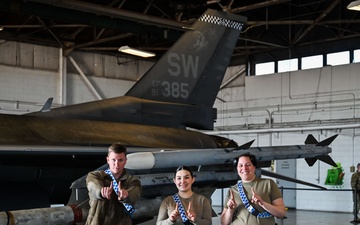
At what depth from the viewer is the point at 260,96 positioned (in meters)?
21.4

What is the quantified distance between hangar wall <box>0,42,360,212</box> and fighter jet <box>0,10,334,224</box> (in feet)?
26.7

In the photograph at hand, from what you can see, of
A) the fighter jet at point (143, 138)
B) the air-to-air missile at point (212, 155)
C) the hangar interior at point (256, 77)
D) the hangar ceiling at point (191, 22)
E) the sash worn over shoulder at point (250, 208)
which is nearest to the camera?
the sash worn over shoulder at point (250, 208)

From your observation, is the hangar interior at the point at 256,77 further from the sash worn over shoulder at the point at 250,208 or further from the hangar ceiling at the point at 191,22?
the sash worn over shoulder at the point at 250,208

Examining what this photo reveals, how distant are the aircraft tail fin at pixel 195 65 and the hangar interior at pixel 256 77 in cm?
455

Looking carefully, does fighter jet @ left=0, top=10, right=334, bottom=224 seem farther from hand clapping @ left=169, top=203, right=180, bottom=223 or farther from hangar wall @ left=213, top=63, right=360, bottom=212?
hangar wall @ left=213, top=63, right=360, bottom=212

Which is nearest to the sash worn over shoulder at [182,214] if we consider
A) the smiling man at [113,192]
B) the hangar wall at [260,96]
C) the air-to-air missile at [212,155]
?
the smiling man at [113,192]

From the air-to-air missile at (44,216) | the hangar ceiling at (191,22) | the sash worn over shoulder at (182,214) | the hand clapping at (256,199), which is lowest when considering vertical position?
the air-to-air missile at (44,216)

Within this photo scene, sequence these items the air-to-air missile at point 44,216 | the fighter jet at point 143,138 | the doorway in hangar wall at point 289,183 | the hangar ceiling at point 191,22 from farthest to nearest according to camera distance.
Answer: the doorway in hangar wall at point 289,183 → the hangar ceiling at point 191,22 → the fighter jet at point 143,138 → the air-to-air missile at point 44,216

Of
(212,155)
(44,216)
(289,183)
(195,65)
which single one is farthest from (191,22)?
(44,216)

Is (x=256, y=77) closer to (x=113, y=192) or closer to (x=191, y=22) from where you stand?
(x=191, y=22)

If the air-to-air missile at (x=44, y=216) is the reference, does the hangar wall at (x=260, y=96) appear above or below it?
above

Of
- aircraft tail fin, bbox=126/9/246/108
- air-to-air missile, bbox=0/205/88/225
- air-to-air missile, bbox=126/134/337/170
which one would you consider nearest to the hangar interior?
aircraft tail fin, bbox=126/9/246/108

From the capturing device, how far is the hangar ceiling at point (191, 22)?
1520 centimetres

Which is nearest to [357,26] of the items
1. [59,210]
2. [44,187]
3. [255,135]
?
[255,135]
